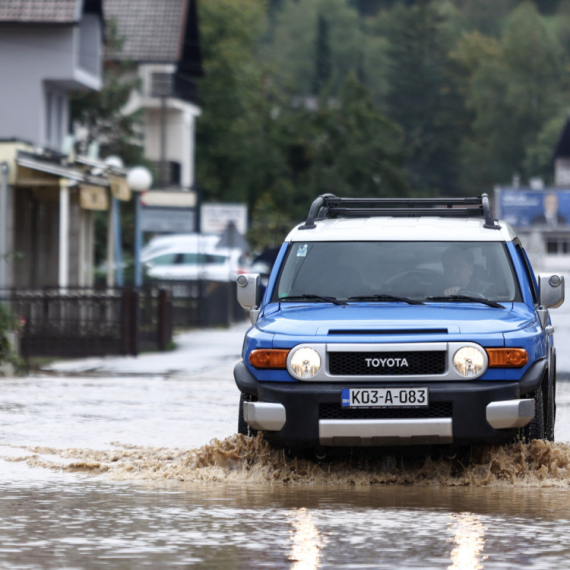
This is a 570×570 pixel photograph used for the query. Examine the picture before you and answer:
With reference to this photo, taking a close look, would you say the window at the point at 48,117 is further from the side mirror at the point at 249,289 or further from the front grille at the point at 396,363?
the front grille at the point at 396,363

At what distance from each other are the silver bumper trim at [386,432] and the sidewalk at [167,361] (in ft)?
36.9

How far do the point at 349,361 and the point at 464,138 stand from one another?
132359 millimetres

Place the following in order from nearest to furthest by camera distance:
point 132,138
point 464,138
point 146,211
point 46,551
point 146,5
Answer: point 46,551, point 146,211, point 132,138, point 146,5, point 464,138

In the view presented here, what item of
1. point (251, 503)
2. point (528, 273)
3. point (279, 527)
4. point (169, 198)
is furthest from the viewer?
point (169, 198)

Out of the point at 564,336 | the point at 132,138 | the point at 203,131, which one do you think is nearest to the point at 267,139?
the point at 203,131

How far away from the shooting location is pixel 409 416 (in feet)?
31.7

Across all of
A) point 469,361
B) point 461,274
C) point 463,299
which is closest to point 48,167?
point 461,274

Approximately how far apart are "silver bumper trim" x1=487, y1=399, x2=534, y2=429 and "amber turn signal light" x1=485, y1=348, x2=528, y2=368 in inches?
8.6

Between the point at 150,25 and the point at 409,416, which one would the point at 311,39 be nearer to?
the point at 150,25

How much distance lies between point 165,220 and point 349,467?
24713 millimetres

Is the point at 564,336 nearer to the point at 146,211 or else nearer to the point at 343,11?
the point at 146,211

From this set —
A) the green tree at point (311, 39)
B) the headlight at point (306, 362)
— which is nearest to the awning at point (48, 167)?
the headlight at point (306, 362)

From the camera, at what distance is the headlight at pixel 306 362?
9750 mm

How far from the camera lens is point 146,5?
214 feet
